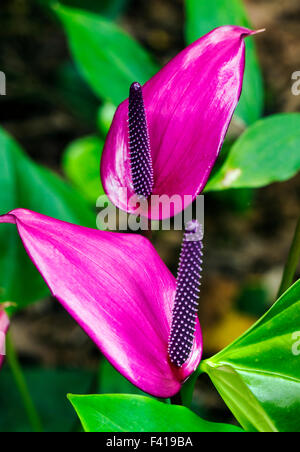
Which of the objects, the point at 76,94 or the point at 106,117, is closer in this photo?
the point at 106,117

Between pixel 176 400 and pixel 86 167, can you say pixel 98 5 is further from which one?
pixel 176 400

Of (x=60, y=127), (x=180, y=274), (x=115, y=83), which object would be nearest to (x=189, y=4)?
(x=115, y=83)

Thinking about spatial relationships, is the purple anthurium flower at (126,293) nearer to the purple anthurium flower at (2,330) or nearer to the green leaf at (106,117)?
the purple anthurium flower at (2,330)

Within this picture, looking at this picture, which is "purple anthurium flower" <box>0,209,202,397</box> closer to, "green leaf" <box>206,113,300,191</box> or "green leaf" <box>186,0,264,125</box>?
"green leaf" <box>206,113,300,191</box>

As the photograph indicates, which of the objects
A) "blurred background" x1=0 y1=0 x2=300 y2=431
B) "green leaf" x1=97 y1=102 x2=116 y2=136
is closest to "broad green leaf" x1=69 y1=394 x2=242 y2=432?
"blurred background" x1=0 y1=0 x2=300 y2=431

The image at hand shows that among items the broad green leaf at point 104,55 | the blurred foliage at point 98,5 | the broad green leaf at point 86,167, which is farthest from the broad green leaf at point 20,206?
the blurred foliage at point 98,5

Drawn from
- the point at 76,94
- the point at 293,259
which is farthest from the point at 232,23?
the point at 76,94
